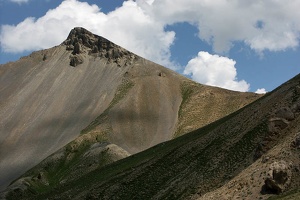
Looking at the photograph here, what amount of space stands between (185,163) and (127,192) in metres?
8.42

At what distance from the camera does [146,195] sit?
171 ft

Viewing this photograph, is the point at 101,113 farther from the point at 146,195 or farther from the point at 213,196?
the point at 213,196

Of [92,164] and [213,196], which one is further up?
[92,164]

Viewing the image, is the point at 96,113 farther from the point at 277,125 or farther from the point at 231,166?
the point at 277,125

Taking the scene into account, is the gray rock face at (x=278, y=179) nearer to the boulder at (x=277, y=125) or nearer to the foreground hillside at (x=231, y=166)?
the foreground hillside at (x=231, y=166)

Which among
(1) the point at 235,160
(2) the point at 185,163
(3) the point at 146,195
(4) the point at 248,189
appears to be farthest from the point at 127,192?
(4) the point at 248,189

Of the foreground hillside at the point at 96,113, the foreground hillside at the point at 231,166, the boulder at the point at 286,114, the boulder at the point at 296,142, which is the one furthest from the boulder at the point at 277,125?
the foreground hillside at the point at 96,113

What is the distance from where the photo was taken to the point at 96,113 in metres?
166

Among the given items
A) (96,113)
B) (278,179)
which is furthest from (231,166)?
(96,113)

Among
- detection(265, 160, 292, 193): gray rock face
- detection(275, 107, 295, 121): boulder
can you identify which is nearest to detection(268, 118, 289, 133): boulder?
detection(275, 107, 295, 121): boulder

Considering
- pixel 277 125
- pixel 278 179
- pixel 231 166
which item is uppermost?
pixel 277 125

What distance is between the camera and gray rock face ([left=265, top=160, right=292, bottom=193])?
3271cm

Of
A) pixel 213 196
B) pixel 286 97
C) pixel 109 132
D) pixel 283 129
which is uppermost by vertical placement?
pixel 109 132

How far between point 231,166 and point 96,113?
125341 mm
